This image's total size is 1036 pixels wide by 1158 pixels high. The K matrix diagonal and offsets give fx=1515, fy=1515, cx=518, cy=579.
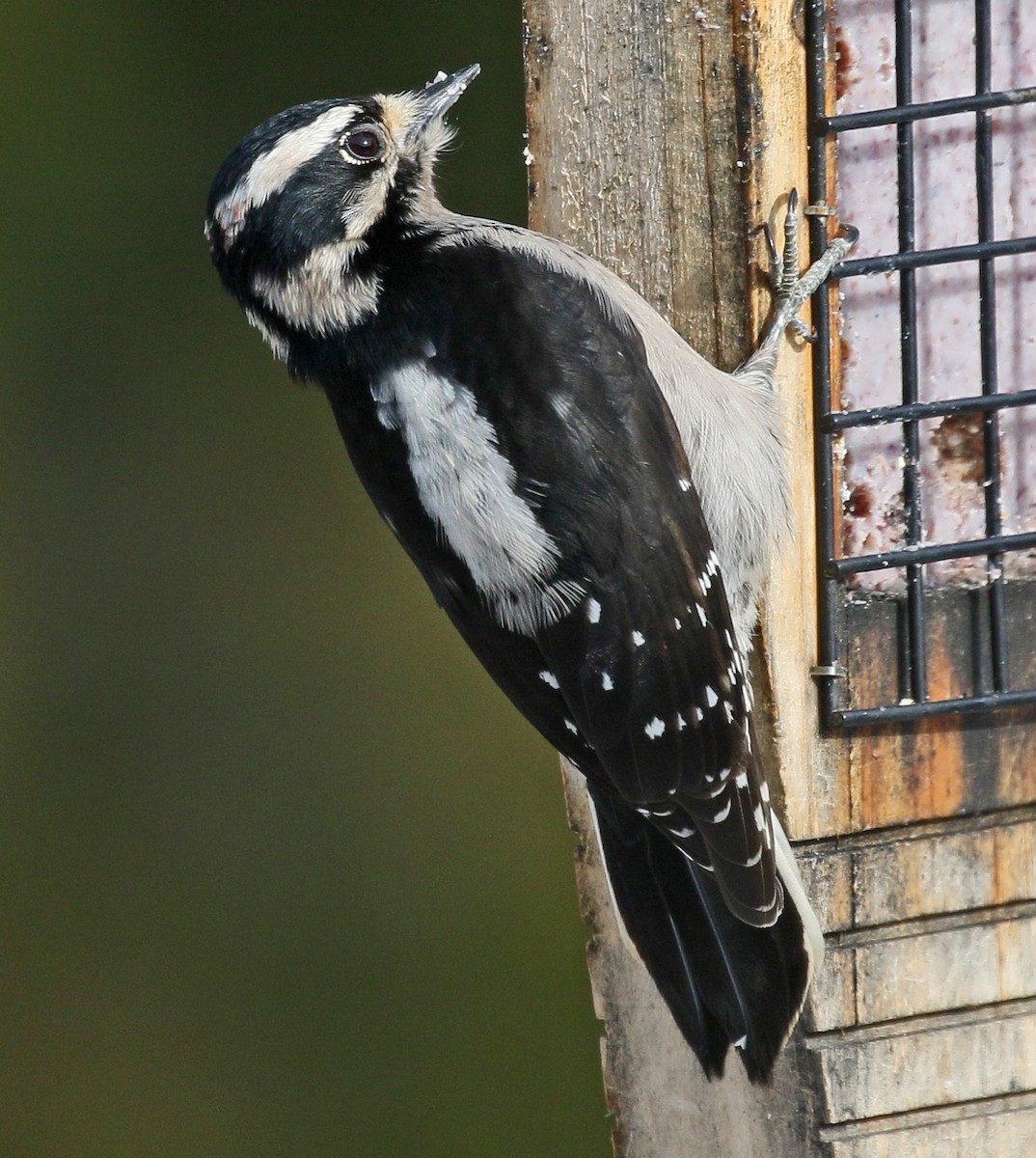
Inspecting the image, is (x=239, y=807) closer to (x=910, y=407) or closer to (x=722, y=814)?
(x=722, y=814)

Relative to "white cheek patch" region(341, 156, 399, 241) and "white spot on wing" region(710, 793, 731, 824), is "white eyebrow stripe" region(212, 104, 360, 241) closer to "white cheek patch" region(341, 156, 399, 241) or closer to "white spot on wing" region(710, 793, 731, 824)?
"white cheek patch" region(341, 156, 399, 241)

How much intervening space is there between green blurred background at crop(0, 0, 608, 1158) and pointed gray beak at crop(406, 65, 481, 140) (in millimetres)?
1576

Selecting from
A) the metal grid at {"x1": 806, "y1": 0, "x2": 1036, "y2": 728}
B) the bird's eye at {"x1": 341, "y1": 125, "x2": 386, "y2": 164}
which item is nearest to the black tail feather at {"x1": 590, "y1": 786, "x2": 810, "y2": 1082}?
the metal grid at {"x1": 806, "y1": 0, "x2": 1036, "y2": 728}

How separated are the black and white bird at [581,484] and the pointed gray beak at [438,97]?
0.10 meters

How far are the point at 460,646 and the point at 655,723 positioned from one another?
186 centimetres

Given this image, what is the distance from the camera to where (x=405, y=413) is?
5.91ft

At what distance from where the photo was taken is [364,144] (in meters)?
1.92

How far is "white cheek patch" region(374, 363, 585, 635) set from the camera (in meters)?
1.75

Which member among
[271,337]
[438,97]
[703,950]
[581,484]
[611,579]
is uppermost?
[438,97]

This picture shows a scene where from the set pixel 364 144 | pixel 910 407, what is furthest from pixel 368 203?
pixel 910 407

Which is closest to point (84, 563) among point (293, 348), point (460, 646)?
point (460, 646)

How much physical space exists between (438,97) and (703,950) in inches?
46.0

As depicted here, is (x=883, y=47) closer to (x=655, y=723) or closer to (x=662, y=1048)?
(x=655, y=723)

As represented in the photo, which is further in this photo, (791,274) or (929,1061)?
(929,1061)
